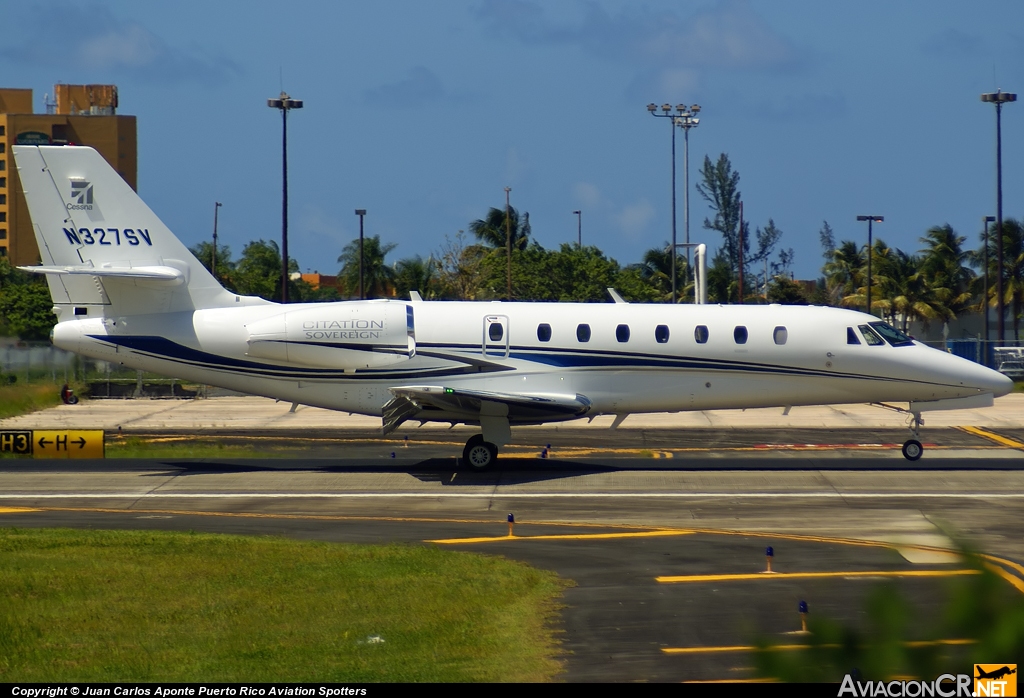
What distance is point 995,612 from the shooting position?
2689 millimetres

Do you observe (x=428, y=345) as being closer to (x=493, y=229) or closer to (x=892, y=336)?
(x=892, y=336)

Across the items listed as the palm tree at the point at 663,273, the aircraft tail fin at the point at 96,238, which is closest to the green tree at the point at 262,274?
the palm tree at the point at 663,273

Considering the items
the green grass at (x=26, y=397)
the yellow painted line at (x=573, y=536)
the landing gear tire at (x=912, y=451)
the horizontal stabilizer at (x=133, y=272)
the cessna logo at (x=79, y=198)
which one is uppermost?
the cessna logo at (x=79, y=198)

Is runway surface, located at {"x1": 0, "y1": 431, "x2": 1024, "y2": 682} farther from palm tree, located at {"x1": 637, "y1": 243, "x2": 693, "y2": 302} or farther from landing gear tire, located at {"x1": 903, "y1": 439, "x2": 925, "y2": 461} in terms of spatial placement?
palm tree, located at {"x1": 637, "y1": 243, "x2": 693, "y2": 302}

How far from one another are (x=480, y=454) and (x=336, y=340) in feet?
12.2

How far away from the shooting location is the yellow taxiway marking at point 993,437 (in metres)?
28.3

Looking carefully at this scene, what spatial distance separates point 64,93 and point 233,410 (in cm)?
11152

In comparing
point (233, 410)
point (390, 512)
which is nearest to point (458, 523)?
point (390, 512)

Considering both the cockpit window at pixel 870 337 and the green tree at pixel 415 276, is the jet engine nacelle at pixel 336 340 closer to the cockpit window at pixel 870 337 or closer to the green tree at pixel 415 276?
the cockpit window at pixel 870 337

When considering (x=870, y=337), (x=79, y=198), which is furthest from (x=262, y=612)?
(x=870, y=337)

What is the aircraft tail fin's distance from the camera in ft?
72.8

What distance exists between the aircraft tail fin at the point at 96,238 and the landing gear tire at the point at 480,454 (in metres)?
6.19

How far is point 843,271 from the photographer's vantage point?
8319 centimetres

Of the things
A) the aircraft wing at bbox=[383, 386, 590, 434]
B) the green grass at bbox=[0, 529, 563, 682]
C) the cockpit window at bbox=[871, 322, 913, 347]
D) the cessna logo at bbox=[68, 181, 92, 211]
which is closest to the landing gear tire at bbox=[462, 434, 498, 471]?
the aircraft wing at bbox=[383, 386, 590, 434]
